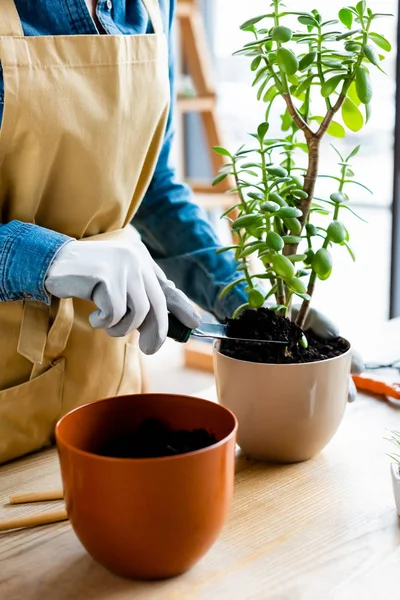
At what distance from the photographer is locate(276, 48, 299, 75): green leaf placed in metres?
0.84

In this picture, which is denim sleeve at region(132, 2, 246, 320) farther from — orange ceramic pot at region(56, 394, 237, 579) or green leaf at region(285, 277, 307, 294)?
orange ceramic pot at region(56, 394, 237, 579)

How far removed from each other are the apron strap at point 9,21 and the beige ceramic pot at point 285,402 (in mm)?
457

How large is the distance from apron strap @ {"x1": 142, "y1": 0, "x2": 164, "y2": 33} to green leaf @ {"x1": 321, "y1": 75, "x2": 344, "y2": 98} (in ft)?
1.05

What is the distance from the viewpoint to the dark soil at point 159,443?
2.29 ft

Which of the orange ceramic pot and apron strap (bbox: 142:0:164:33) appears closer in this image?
the orange ceramic pot

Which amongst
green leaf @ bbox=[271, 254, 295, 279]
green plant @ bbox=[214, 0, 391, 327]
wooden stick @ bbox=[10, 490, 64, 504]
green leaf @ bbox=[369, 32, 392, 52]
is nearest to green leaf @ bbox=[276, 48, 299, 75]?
green plant @ bbox=[214, 0, 391, 327]

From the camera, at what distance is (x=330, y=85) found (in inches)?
33.5

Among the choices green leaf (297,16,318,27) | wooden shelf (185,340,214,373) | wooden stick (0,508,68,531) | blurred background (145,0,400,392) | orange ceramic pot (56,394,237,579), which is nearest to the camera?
orange ceramic pot (56,394,237,579)

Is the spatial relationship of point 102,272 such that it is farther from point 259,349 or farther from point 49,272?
point 259,349

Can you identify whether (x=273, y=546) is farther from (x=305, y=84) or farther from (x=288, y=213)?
(x=305, y=84)

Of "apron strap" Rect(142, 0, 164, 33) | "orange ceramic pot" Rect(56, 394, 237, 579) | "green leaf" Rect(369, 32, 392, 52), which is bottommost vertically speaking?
"orange ceramic pot" Rect(56, 394, 237, 579)

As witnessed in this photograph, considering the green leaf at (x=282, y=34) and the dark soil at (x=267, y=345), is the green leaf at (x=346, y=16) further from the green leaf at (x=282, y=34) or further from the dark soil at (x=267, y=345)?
the dark soil at (x=267, y=345)

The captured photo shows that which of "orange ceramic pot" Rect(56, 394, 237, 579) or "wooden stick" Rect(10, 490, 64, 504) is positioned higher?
"orange ceramic pot" Rect(56, 394, 237, 579)

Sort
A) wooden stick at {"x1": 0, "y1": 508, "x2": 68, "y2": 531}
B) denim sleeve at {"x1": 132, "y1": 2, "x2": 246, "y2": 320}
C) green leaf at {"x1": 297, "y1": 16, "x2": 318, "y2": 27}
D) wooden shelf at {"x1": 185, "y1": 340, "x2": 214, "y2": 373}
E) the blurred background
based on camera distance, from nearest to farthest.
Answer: wooden stick at {"x1": 0, "y1": 508, "x2": 68, "y2": 531}, green leaf at {"x1": 297, "y1": 16, "x2": 318, "y2": 27}, denim sleeve at {"x1": 132, "y1": 2, "x2": 246, "y2": 320}, the blurred background, wooden shelf at {"x1": 185, "y1": 340, "x2": 214, "y2": 373}
